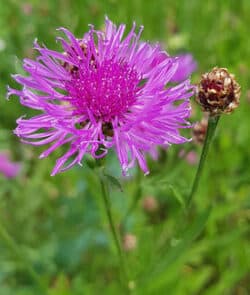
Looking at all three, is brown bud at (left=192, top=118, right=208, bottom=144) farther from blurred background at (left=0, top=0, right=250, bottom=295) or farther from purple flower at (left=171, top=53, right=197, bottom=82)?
purple flower at (left=171, top=53, right=197, bottom=82)

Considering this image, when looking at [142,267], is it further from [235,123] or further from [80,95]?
[235,123]

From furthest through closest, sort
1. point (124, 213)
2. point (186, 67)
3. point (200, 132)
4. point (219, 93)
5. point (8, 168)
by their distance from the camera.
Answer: point (186, 67), point (8, 168), point (124, 213), point (200, 132), point (219, 93)

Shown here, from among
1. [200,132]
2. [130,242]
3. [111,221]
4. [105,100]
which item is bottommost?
[130,242]

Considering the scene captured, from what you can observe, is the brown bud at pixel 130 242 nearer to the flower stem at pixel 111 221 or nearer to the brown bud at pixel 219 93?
the flower stem at pixel 111 221

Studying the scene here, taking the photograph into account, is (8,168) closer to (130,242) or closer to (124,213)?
(124,213)

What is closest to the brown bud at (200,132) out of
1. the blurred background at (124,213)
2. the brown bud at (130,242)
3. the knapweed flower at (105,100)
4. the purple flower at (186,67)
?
the blurred background at (124,213)

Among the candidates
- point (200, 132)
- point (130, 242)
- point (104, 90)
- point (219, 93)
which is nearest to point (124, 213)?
point (130, 242)

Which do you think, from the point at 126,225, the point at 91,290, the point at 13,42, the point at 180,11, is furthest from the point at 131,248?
the point at 180,11
